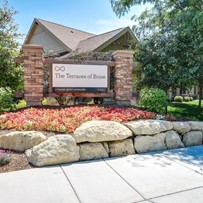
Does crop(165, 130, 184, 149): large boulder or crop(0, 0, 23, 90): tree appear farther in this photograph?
crop(0, 0, 23, 90): tree

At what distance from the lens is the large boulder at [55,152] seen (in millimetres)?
3783

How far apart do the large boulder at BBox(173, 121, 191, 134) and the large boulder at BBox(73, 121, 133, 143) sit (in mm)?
1298

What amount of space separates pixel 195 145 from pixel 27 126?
156 inches

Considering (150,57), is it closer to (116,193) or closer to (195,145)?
(195,145)

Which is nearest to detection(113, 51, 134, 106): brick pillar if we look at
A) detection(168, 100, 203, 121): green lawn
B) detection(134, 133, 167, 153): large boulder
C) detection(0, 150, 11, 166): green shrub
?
detection(168, 100, 203, 121): green lawn

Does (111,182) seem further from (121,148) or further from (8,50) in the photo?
(8,50)

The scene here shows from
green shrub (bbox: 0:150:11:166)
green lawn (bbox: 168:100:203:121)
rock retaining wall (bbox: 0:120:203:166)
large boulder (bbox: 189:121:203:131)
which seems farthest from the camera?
green lawn (bbox: 168:100:203:121)

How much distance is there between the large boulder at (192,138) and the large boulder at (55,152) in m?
2.76

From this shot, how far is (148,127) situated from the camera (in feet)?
15.9

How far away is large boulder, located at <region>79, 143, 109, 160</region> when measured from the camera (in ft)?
13.7

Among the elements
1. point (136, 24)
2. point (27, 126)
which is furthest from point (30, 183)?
point (136, 24)

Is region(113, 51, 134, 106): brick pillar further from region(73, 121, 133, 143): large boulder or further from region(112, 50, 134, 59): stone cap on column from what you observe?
region(73, 121, 133, 143): large boulder

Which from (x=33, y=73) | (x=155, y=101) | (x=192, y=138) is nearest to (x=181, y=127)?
(x=192, y=138)

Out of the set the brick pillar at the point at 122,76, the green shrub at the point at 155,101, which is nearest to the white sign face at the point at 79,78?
the brick pillar at the point at 122,76
